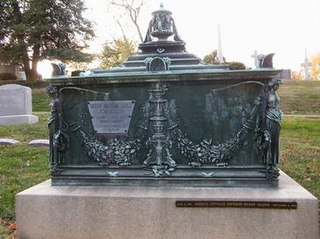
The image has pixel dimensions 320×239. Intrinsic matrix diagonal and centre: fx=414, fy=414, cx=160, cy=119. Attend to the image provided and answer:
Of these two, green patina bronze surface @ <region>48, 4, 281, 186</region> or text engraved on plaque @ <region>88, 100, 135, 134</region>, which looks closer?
green patina bronze surface @ <region>48, 4, 281, 186</region>

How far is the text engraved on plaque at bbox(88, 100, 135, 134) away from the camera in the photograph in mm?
4906

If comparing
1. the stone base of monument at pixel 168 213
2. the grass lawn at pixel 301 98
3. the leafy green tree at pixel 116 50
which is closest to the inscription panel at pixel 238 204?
the stone base of monument at pixel 168 213

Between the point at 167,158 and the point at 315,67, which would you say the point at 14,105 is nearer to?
Result: the point at 167,158

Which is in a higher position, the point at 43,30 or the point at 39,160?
the point at 43,30

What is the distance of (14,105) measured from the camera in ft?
52.2

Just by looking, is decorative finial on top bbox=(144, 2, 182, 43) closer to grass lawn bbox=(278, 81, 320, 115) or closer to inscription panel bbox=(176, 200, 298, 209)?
inscription panel bbox=(176, 200, 298, 209)

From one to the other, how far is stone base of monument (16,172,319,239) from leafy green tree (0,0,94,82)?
24.3 meters

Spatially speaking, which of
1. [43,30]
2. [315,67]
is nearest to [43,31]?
[43,30]

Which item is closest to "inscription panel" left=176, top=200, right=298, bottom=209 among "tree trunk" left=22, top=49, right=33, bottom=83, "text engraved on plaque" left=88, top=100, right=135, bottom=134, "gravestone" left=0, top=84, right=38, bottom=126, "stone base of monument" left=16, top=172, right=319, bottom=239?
"stone base of monument" left=16, top=172, right=319, bottom=239

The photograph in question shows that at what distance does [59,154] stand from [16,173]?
3507 mm

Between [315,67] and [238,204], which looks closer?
[238,204]

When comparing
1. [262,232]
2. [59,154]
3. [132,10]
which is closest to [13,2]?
[132,10]

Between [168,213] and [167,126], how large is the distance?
101 cm

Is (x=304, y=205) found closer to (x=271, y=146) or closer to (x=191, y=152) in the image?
(x=271, y=146)
